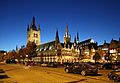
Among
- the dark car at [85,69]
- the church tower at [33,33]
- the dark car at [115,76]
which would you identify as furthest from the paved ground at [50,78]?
the church tower at [33,33]

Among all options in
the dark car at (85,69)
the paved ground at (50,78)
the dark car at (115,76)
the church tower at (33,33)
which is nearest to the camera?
A: the paved ground at (50,78)

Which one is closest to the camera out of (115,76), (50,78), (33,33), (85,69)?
(115,76)

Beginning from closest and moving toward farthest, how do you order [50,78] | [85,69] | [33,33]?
[50,78], [85,69], [33,33]

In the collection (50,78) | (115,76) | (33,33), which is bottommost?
(50,78)

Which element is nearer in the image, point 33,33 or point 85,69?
point 85,69

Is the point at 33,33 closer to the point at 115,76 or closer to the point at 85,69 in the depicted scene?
the point at 85,69

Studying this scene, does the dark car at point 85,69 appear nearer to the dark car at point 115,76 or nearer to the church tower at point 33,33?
the dark car at point 115,76

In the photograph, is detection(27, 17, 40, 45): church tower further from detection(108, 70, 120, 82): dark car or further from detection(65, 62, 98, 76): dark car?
detection(108, 70, 120, 82): dark car

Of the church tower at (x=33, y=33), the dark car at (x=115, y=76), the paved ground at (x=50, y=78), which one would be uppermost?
the church tower at (x=33, y=33)

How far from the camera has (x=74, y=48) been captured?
129125mm

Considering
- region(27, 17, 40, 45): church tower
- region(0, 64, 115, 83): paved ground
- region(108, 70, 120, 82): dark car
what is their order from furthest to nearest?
region(27, 17, 40, 45): church tower, region(108, 70, 120, 82): dark car, region(0, 64, 115, 83): paved ground

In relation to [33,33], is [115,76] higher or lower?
lower

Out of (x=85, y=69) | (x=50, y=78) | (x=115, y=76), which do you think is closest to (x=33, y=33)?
(x=85, y=69)

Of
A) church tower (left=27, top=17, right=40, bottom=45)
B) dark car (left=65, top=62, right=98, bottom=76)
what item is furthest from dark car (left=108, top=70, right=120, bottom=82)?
church tower (left=27, top=17, right=40, bottom=45)
